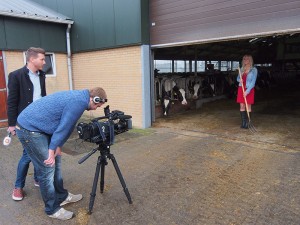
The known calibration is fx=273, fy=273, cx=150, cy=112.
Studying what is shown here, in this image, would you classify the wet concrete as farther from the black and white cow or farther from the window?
the window

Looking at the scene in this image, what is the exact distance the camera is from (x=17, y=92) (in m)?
3.48

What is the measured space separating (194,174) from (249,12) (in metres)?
3.54

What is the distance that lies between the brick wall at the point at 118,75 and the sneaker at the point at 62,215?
4.56 m

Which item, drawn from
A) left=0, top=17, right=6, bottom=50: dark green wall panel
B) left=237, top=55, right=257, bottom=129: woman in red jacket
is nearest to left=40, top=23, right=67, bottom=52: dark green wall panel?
left=0, top=17, right=6, bottom=50: dark green wall panel

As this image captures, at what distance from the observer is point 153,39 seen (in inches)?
289

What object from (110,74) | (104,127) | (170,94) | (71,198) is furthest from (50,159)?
(170,94)

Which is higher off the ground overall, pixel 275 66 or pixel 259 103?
pixel 275 66

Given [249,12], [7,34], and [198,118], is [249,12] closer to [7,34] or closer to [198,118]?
[198,118]

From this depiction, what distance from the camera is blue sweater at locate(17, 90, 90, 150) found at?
8.80 feet

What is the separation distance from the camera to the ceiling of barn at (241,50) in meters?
11.2

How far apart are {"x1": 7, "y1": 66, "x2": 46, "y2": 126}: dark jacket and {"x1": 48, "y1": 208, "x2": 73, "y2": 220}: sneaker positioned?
1.28m

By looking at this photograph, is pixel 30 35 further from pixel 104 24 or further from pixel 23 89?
pixel 23 89

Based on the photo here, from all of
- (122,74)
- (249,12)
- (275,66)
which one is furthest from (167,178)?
(275,66)

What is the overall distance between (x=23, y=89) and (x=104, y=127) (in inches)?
52.1
